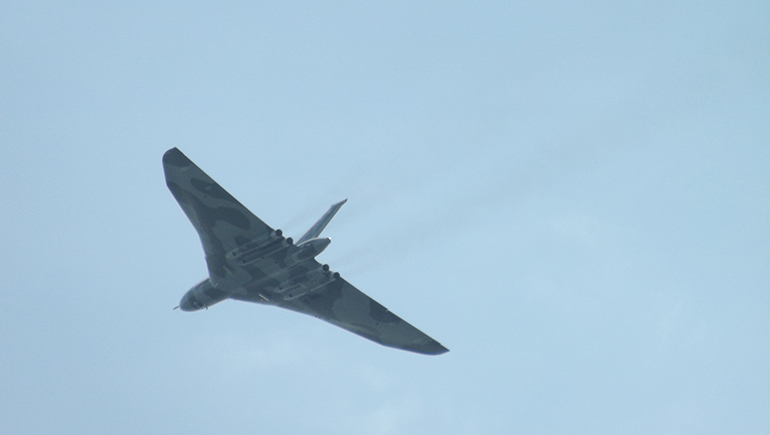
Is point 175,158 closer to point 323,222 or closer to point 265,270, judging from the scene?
point 265,270

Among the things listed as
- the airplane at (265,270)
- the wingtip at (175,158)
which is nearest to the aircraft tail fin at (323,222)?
the airplane at (265,270)

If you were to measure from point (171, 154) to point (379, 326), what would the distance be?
1563 cm

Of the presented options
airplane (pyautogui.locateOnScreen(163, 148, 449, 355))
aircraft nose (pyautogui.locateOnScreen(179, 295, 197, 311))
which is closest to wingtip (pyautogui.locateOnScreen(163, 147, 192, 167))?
airplane (pyautogui.locateOnScreen(163, 148, 449, 355))

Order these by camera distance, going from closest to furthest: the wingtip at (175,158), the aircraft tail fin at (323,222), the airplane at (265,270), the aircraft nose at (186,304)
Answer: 1. the wingtip at (175,158)
2. the airplane at (265,270)
3. the aircraft tail fin at (323,222)
4. the aircraft nose at (186,304)

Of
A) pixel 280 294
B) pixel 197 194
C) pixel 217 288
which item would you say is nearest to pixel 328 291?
pixel 280 294

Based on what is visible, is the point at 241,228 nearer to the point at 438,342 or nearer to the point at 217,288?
the point at 217,288

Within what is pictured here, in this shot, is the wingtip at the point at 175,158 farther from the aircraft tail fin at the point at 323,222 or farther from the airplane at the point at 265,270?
the aircraft tail fin at the point at 323,222

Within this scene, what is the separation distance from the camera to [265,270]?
44.1 m

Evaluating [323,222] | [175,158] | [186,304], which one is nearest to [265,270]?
[323,222]

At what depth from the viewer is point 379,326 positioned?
48812mm

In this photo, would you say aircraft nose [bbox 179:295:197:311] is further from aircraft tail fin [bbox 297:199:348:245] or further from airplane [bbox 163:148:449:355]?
aircraft tail fin [bbox 297:199:348:245]

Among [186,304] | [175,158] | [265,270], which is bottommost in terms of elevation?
[186,304]

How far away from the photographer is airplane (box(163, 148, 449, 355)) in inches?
1657

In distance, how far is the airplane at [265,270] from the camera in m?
42.1
